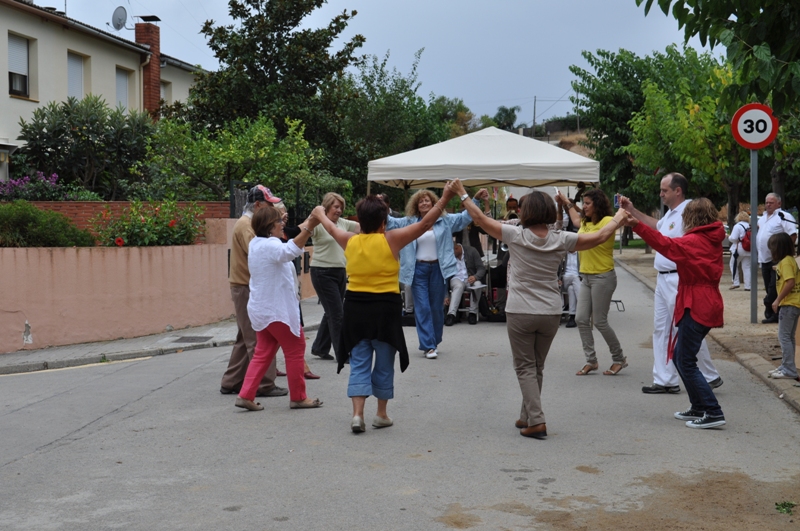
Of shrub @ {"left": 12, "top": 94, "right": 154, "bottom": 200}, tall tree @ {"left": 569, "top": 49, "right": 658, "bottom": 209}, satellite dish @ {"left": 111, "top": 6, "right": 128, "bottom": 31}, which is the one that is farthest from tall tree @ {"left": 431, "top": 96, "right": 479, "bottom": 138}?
shrub @ {"left": 12, "top": 94, "right": 154, "bottom": 200}

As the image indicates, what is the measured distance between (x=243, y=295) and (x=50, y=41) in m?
17.9

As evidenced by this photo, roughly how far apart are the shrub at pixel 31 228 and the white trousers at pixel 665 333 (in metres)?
8.62

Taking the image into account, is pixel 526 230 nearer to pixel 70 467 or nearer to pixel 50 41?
pixel 70 467

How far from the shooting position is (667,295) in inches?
322

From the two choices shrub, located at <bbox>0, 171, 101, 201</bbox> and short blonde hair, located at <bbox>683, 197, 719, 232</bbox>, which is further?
shrub, located at <bbox>0, 171, 101, 201</bbox>

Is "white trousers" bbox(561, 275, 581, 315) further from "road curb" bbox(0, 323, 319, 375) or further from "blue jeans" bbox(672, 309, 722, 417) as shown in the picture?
"blue jeans" bbox(672, 309, 722, 417)

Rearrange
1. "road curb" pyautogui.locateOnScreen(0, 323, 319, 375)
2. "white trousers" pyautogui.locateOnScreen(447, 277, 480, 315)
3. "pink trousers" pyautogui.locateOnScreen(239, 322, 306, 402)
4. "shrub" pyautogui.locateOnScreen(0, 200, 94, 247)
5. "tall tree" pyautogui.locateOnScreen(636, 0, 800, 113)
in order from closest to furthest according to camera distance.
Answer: "tall tree" pyautogui.locateOnScreen(636, 0, 800, 113) < "pink trousers" pyautogui.locateOnScreen(239, 322, 306, 402) < "road curb" pyautogui.locateOnScreen(0, 323, 319, 375) < "shrub" pyautogui.locateOnScreen(0, 200, 94, 247) < "white trousers" pyautogui.locateOnScreen(447, 277, 480, 315)

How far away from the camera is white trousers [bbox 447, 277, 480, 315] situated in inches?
543

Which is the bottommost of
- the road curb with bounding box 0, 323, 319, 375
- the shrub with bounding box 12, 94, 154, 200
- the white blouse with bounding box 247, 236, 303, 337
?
the road curb with bounding box 0, 323, 319, 375

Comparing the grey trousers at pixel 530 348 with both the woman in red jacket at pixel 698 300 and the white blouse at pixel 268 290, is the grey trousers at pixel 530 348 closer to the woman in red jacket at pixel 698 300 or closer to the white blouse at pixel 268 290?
the woman in red jacket at pixel 698 300

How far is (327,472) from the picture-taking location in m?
5.90

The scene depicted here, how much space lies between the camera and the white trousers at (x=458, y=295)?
45.2ft

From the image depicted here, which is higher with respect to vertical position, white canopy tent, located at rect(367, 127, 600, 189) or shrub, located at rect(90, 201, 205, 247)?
white canopy tent, located at rect(367, 127, 600, 189)

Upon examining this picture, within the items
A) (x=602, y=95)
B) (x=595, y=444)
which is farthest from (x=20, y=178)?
(x=602, y=95)
